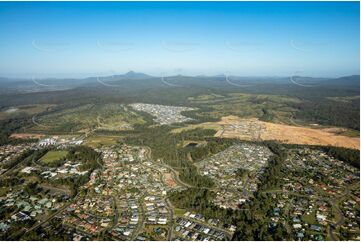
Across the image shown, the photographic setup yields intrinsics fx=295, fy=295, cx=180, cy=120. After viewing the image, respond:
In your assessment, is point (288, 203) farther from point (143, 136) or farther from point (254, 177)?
point (143, 136)

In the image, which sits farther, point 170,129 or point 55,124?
point 55,124

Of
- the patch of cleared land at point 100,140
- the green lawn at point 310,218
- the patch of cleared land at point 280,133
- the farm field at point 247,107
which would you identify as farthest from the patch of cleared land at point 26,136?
the green lawn at point 310,218

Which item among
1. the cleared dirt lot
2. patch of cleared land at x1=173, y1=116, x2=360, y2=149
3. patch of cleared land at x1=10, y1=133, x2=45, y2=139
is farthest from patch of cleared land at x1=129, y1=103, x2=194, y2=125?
patch of cleared land at x1=10, y1=133, x2=45, y2=139

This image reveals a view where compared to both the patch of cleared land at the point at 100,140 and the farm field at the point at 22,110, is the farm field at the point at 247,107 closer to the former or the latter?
the patch of cleared land at the point at 100,140

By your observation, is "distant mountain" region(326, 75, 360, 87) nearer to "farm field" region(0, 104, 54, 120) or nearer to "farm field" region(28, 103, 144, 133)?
"farm field" region(28, 103, 144, 133)

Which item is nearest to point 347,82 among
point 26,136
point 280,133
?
point 280,133

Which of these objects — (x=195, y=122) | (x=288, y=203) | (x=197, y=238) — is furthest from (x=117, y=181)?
(x=195, y=122)
